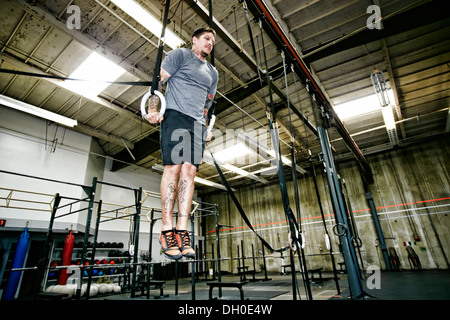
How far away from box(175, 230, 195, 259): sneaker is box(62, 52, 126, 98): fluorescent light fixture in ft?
15.2

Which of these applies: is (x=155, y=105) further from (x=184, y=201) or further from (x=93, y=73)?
(x=93, y=73)

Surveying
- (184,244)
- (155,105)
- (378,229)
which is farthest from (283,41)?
(378,229)

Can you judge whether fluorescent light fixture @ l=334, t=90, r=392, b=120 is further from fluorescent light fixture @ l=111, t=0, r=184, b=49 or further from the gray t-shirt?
the gray t-shirt

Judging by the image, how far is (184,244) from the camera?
1.45 m

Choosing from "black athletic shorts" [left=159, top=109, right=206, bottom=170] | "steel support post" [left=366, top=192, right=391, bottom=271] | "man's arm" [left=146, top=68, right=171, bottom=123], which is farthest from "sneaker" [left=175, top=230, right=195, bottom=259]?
"steel support post" [left=366, top=192, right=391, bottom=271]

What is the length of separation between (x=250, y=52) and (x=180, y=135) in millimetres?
4701

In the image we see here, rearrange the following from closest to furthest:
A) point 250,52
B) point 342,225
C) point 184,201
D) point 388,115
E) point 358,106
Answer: point 184,201 → point 342,225 → point 250,52 → point 388,115 → point 358,106

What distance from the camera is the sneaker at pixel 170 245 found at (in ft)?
4.39

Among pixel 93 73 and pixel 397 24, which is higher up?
pixel 93 73

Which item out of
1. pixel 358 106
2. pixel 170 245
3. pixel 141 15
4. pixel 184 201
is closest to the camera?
pixel 170 245

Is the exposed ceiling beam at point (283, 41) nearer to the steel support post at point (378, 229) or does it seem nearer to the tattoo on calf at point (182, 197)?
the tattoo on calf at point (182, 197)

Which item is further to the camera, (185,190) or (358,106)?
(358,106)

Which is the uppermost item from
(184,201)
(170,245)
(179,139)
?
(179,139)

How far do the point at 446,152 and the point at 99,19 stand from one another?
11896 millimetres
